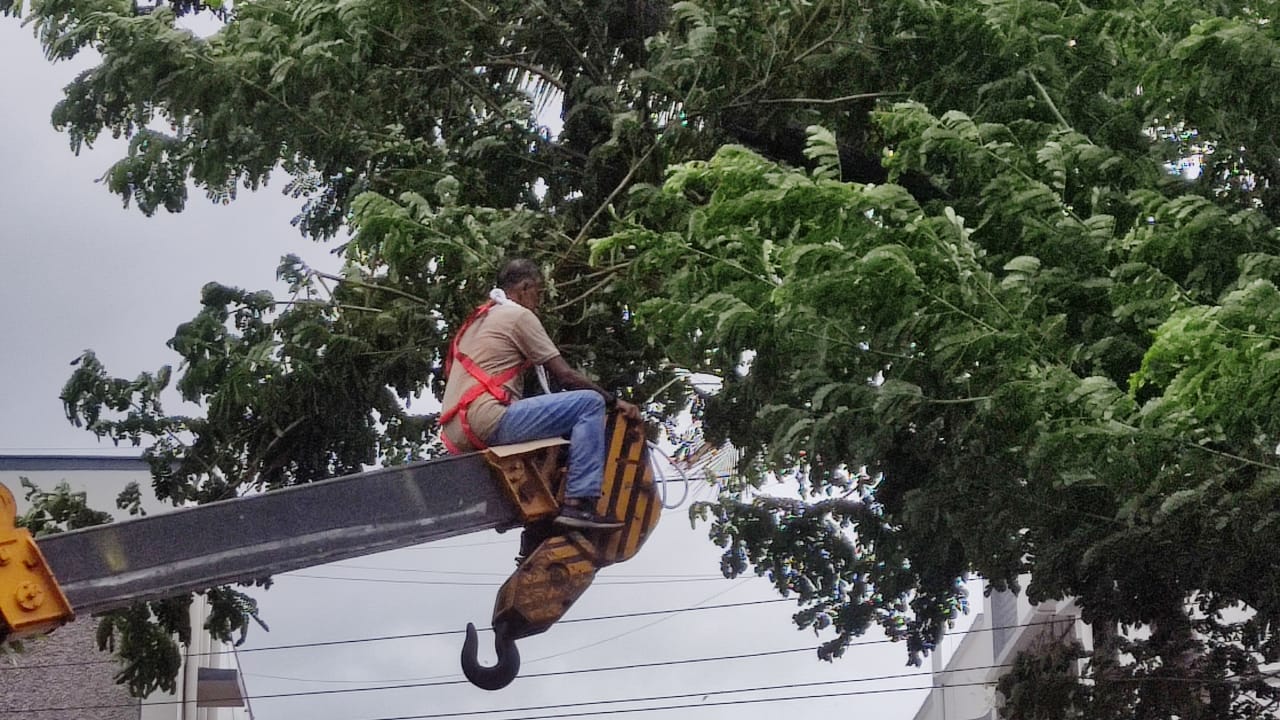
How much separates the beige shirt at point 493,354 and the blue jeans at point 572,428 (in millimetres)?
65

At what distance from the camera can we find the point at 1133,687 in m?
11.4

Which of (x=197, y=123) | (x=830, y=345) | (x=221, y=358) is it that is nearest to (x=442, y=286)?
(x=221, y=358)

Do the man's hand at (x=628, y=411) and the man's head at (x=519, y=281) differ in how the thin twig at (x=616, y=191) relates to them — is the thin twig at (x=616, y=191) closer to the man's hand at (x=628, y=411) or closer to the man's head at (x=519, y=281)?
the man's head at (x=519, y=281)

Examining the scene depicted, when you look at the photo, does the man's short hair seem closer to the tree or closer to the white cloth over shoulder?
the white cloth over shoulder

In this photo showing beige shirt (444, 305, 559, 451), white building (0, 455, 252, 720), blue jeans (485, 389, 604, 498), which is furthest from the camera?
white building (0, 455, 252, 720)

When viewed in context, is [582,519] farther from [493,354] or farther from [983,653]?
[983,653]

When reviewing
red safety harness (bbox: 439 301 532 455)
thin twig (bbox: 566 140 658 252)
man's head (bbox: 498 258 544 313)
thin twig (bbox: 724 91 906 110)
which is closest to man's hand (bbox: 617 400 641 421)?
red safety harness (bbox: 439 301 532 455)

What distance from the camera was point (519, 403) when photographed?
739cm

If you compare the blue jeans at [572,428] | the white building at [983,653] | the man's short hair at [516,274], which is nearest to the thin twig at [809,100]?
the man's short hair at [516,274]

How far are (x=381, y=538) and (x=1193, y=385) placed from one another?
3.13m

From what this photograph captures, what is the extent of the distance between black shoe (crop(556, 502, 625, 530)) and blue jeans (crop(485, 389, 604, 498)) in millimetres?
53

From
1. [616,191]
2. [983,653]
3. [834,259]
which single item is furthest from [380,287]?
[983,653]

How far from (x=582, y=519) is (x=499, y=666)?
685mm

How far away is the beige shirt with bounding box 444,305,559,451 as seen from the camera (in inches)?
291
